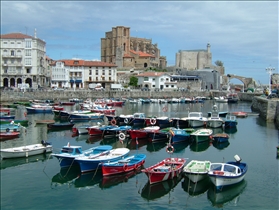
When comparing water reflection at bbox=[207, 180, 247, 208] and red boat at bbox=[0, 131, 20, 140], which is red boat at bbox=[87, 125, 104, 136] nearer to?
red boat at bbox=[0, 131, 20, 140]

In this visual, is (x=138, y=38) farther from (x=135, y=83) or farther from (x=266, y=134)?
(x=266, y=134)

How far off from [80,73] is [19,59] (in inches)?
716

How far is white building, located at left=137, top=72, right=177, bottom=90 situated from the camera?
96.4 meters

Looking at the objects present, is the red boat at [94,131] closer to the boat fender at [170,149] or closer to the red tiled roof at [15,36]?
the boat fender at [170,149]

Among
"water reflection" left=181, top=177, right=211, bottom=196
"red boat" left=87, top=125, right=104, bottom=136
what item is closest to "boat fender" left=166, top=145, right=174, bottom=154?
"water reflection" left=181, top=177, right=211, bottom=196

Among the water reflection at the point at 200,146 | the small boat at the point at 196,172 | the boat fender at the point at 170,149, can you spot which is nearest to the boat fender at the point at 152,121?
the water reflection at the point at 200,146

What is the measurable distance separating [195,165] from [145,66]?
95.7 m

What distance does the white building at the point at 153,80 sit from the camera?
96.4 meters

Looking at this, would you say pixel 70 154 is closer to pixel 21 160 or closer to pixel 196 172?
pixel 21 160

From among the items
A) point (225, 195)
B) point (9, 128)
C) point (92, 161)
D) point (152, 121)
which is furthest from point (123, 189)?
point (152, 121)

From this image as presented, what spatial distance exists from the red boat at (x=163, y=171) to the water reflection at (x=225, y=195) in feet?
6.73

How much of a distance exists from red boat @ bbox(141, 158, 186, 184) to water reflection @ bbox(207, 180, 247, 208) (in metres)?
2.05

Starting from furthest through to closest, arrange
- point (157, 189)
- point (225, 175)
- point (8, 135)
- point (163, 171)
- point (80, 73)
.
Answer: point (80, 73) → point (8, 135) → point (163, 171) → point (157, 189) → point (225, 175)

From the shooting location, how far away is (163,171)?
1883 cm
